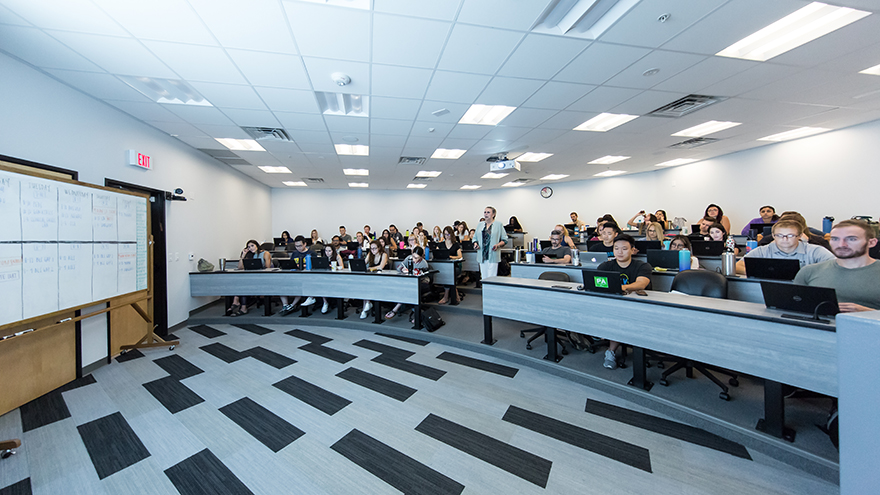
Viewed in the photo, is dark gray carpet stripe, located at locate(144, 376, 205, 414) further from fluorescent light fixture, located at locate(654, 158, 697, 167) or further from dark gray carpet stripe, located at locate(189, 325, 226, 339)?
fluorescent light fixture, located at locate(654, 158, 697, 167)

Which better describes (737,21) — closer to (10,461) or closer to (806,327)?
(806,327)

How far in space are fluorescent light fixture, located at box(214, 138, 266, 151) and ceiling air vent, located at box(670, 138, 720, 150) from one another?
824 cm

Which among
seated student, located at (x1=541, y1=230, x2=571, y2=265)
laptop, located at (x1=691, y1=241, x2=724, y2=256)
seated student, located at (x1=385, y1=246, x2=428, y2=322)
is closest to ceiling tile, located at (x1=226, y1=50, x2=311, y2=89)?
seated student, located at (x1=385, y1=246, x2=428, y2=322)

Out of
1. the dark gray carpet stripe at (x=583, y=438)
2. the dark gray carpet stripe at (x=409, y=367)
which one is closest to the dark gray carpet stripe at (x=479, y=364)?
the dark gray carpet stripe at (x=409, y=367)

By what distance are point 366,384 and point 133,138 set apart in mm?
4593

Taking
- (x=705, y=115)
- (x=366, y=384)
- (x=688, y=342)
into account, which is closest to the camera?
(x=688, y=342)

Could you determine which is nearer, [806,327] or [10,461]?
[806,327]

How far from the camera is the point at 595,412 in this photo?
7.54ft

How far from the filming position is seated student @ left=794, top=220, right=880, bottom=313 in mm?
1923

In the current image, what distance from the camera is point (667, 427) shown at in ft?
6.87

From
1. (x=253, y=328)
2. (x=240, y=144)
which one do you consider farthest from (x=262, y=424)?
(x=240, y=144)

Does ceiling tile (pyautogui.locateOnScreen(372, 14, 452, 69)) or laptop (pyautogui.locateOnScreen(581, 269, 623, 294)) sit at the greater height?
ceiling tile (pyautogui.locateOnScreen(372, 14, 452, 69))

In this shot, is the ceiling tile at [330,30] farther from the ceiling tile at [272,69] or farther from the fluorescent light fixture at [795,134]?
the fluorescent light fixture at [795,134]

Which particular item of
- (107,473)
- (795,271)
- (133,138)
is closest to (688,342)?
(795,271)
